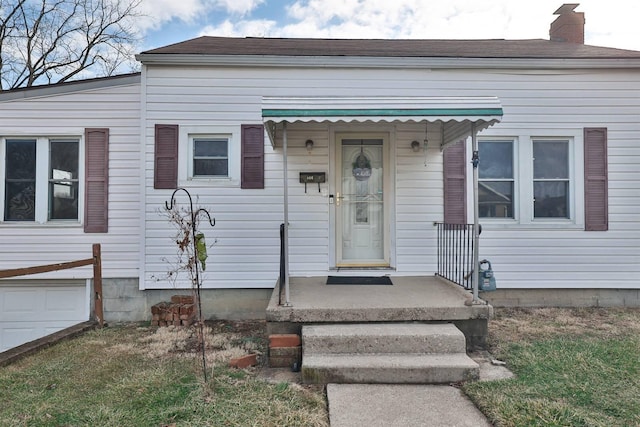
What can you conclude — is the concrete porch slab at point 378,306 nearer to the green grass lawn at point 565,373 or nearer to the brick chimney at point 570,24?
the green grass lawn at point 565,373

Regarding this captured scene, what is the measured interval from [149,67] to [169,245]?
248 cm

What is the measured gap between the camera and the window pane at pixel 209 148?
17.4 ft

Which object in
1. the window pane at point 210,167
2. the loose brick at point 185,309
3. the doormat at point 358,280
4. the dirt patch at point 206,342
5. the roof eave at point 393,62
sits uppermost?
the roof eave at point 393,62

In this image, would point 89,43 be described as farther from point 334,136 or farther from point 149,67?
point 334,136

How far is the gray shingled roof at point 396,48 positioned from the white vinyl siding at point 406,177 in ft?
0.84

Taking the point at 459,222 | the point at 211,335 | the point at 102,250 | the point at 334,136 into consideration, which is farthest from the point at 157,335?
the point at 459,222

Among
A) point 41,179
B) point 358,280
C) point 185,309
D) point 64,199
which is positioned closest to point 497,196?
point 358,280

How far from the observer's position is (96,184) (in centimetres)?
523

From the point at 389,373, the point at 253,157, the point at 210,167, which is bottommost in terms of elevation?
the point at 389,373

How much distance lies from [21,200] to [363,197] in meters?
4.86

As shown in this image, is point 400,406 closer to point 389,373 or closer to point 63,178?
point 389,373

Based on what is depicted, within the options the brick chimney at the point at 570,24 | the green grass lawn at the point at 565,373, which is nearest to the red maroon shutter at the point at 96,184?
the green grass lawn at the point at 565,373

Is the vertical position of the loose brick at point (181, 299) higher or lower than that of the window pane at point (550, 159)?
lower

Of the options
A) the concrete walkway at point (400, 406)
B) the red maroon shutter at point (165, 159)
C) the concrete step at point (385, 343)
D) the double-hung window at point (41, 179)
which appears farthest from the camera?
the double-hung window at point (41, 179)
